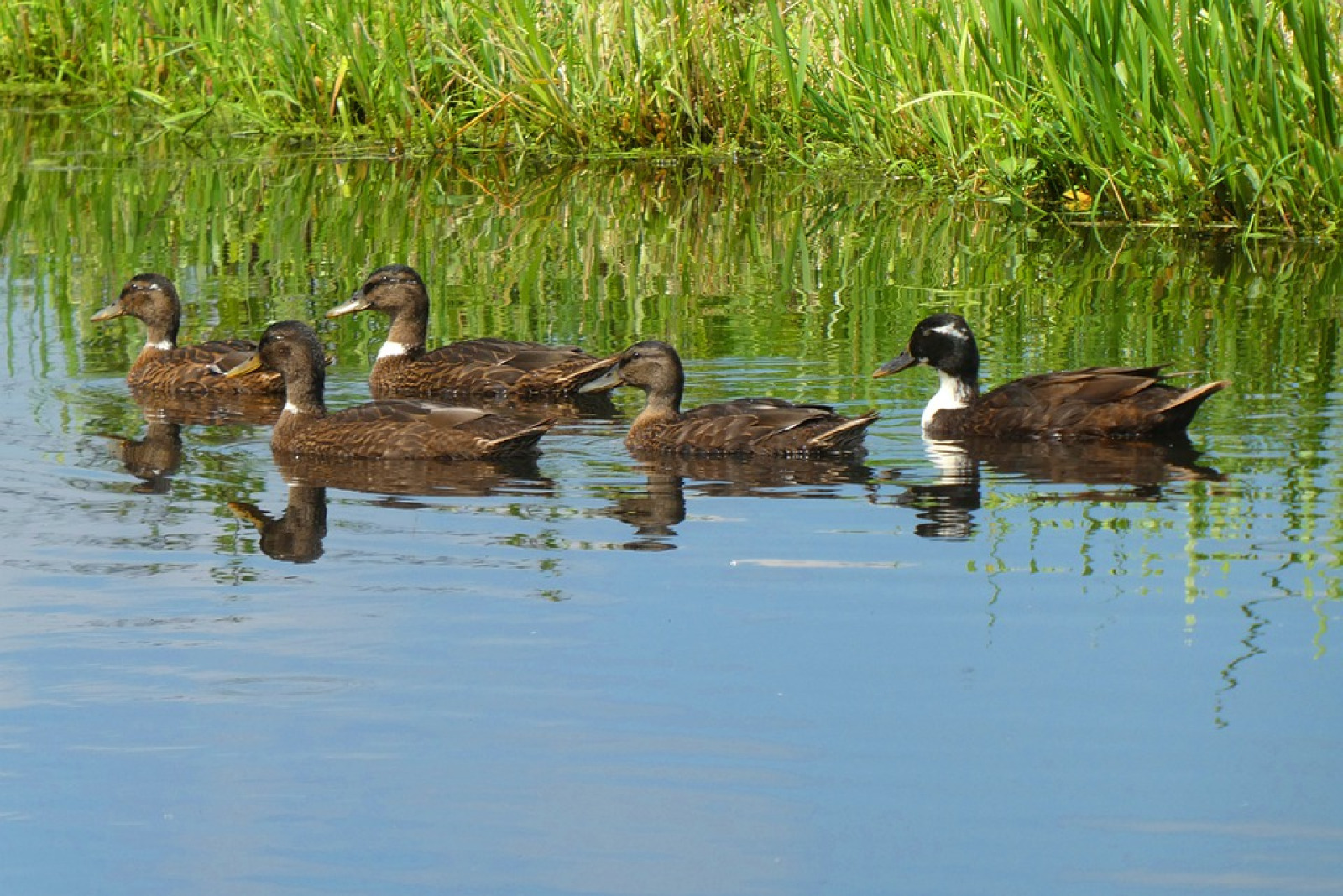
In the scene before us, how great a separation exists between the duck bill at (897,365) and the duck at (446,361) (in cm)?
135

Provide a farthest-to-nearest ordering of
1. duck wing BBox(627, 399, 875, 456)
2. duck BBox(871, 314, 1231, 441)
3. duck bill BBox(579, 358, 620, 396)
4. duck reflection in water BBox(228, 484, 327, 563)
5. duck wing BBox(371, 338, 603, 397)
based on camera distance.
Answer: duck wing BBox(371, 338, 603, 397), duck bill BBox(579, 358, 620, 396), duck BBox(871, 314, 1231, 441), duck wing BBox(627, 399, 875, 456), duck reflection in water BBox(228, 484, 327, 563)

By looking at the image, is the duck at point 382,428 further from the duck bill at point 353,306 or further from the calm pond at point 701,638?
the duck bill at point 353,306

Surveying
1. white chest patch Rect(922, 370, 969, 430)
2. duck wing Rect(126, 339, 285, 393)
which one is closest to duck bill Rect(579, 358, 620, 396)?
white chest patch Rect(922, 370, 969, 430)

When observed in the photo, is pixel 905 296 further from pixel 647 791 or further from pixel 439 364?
pixel 647 791

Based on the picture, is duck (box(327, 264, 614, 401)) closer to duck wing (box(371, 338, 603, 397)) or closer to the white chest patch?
duck wing (box(371, 338, 603, 397))

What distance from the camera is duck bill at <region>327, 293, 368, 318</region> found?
12023mm

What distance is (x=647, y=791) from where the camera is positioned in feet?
16.9

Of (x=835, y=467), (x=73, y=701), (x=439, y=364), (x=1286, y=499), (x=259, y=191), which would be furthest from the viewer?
(x=259, y=191)

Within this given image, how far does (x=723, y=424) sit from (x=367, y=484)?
1.51 metres

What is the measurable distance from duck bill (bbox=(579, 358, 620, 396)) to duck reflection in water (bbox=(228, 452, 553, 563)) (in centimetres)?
93

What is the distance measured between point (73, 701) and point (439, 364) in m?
5.68

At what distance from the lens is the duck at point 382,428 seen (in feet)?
30.6

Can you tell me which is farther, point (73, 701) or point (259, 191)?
point (259, 191)

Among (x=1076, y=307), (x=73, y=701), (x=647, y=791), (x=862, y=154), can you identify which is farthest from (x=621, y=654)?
(x=862, y=154)
